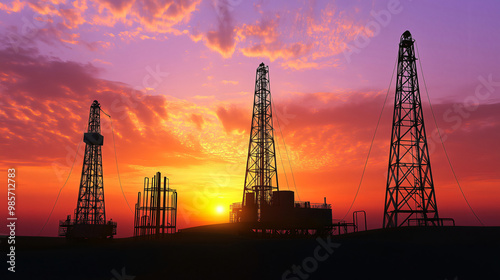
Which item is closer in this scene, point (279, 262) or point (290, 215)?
point (279, 262)

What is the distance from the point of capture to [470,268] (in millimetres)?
29734

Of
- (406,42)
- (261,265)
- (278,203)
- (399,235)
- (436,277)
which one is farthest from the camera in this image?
(278,203)

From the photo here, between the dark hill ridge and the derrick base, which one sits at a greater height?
the derrick base

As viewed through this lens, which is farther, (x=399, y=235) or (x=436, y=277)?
(x=399, y=235)

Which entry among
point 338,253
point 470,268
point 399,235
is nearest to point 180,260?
point 338,253

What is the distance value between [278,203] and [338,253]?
97.1 ft

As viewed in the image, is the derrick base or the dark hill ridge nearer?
the dark hill ridge

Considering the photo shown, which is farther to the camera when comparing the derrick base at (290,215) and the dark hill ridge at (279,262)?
the derrick base at (290,215)

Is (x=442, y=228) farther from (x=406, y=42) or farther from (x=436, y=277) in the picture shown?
(x=406, y=42)

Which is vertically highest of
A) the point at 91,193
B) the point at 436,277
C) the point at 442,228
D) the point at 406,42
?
the point at 406,42

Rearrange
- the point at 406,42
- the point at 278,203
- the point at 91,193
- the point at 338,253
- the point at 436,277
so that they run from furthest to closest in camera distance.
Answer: the point at 91,193 < the point at 278,203 < the point at 406,42 < the point at 338,253 < the point at 436,277

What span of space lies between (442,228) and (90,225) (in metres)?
60.3

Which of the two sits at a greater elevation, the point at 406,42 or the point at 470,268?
the point at 406,42

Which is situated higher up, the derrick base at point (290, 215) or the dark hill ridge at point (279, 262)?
the derrick base at point (290, 215)
